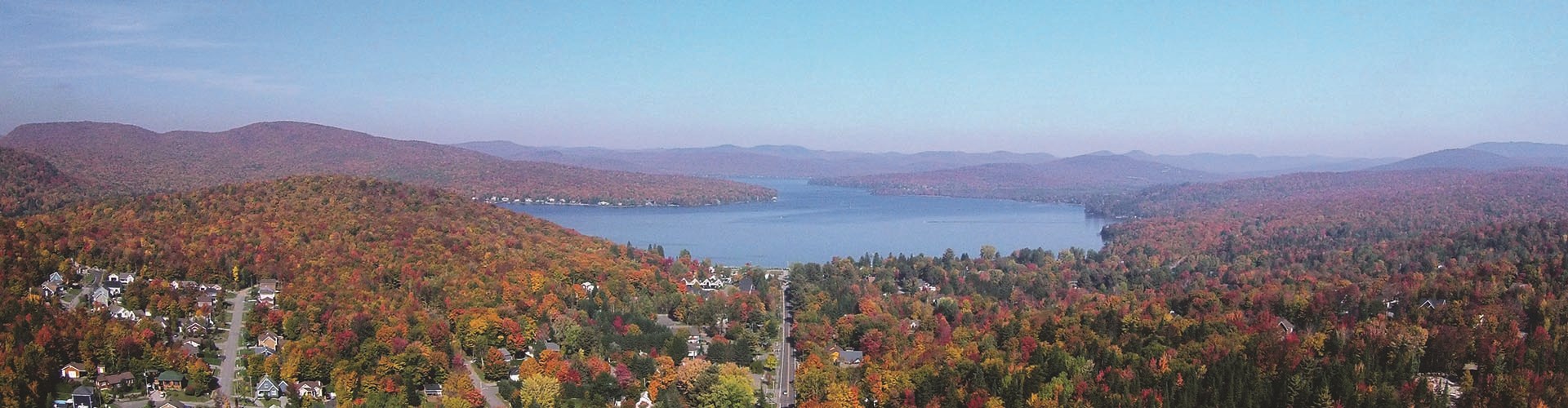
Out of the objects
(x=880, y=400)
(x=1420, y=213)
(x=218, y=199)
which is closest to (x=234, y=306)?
(x=218, y=199)

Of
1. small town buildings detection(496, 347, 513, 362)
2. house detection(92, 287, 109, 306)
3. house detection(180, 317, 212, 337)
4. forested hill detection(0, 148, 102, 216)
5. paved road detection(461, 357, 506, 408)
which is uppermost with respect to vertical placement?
forested hill detection(0, 148, 102, 216)

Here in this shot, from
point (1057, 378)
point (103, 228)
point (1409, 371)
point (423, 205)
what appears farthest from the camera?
point (423, 205)

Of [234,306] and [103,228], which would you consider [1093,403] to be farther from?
A: [103,228]

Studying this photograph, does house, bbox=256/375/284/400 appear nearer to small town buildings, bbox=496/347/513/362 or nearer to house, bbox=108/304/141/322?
small town buildings, bbox=496/347/513/362

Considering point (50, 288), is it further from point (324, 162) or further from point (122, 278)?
point (324, 162)

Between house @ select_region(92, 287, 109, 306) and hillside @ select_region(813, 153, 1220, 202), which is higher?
house @ select_region(92, 287, 109, 306)

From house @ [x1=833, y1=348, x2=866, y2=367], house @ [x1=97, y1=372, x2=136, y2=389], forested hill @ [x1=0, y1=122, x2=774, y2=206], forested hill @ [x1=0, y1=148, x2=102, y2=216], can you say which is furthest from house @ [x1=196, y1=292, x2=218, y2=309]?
forested hill @ [x1=0, y1=122, x2=774, y2=206]

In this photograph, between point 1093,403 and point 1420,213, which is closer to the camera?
point 1093,403
